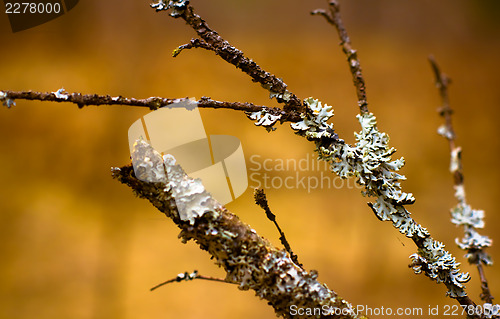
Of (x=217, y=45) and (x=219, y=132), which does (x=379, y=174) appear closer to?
(x=217, y=45)

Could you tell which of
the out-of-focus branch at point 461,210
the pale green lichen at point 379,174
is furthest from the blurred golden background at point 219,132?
the out-of-focus branch at point 461,210

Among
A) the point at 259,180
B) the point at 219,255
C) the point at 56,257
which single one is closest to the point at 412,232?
the point at 219,255

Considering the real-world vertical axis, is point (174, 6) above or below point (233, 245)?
above

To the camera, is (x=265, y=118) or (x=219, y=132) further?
(x=219, y=132)

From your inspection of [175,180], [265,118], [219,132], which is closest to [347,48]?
[265,118]

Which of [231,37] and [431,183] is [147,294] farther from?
[431,183]

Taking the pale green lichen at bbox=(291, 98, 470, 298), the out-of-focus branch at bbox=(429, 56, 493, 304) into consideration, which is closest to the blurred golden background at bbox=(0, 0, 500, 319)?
the pale green lichen at bbox=(291, 98, 470, 298)
